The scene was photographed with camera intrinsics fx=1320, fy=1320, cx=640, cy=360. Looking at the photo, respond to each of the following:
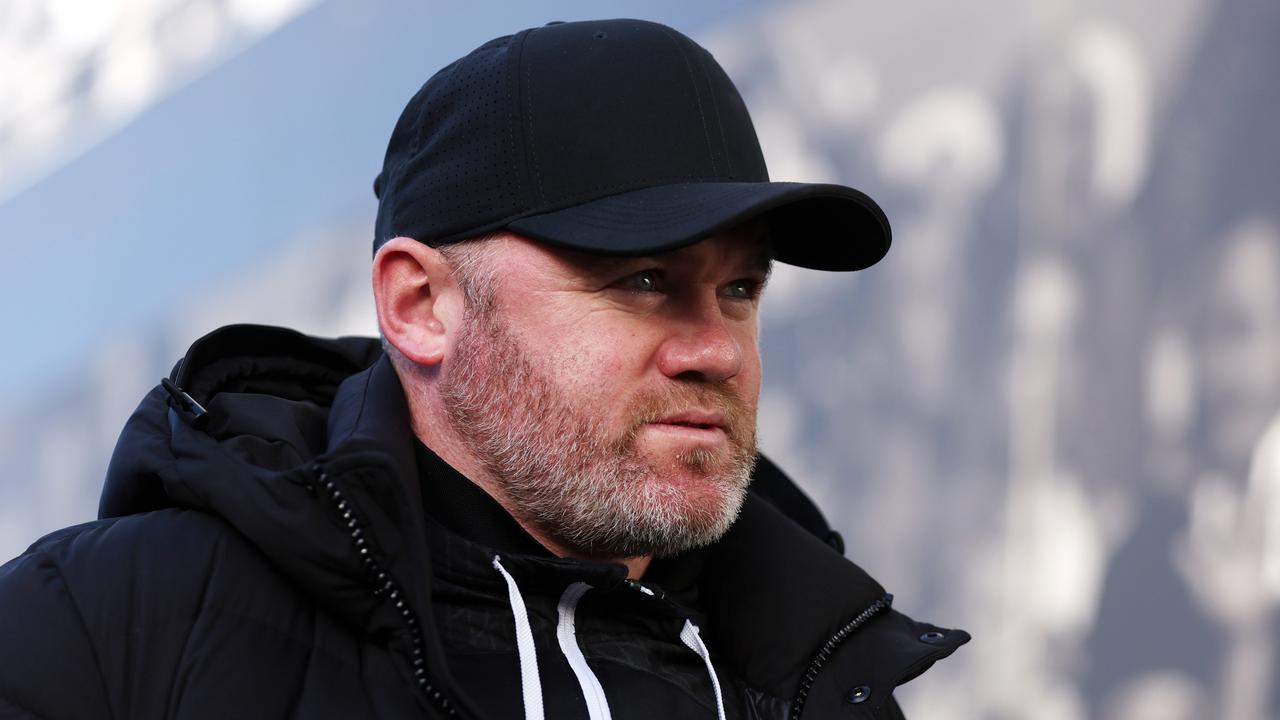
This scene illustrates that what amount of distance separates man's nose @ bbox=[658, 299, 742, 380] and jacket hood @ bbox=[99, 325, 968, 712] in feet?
0.91

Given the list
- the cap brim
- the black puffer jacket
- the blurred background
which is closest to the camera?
the black puffer jacket

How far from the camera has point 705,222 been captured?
1246mm

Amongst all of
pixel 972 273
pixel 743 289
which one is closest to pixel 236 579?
pixel 743 289

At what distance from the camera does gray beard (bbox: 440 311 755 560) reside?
4.37 ft

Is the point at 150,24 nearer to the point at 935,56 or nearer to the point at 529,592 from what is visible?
the point at 935,56

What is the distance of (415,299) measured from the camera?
56.6 inches

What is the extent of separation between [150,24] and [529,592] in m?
2.23

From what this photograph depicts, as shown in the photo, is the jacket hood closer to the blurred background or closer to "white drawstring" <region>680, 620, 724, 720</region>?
"white drawstring" <region>680, 620, 724, 720</region>

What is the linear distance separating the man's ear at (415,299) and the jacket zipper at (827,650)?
53cm

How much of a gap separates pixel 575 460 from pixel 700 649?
0.86 ft

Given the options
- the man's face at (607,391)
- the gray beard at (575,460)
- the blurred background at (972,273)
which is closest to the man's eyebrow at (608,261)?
the man's face at (607,391)

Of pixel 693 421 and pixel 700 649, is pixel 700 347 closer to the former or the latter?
pixel 693 421

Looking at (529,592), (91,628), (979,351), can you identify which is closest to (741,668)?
(529,592)

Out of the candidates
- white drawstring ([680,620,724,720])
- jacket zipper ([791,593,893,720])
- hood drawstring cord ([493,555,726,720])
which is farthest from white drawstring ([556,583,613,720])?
jacket zipper ([791,593,893,720])
